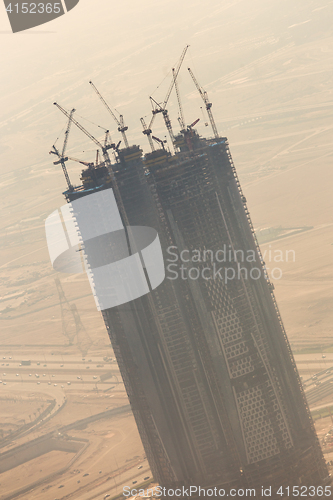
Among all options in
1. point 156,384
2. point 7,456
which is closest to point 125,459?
point 7,456

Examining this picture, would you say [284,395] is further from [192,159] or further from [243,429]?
[192,159]

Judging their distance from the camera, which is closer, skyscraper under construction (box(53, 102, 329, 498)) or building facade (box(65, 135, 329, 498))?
building facade (box(65, 135, 329, 498))

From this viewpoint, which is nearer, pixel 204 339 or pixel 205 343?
pixel 205 343

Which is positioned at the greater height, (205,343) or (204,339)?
(204,339)

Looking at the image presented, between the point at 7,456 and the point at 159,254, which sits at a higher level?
the point at 159,254

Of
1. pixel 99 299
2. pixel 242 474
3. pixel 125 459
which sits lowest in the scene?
pixel 125 459

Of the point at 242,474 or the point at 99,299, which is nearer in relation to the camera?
the point at 242,474

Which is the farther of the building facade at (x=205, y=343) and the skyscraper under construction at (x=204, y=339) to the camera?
the skyscraper under construction at (x=204, y=339)

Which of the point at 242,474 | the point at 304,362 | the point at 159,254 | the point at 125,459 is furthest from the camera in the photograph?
the point at 304,362
